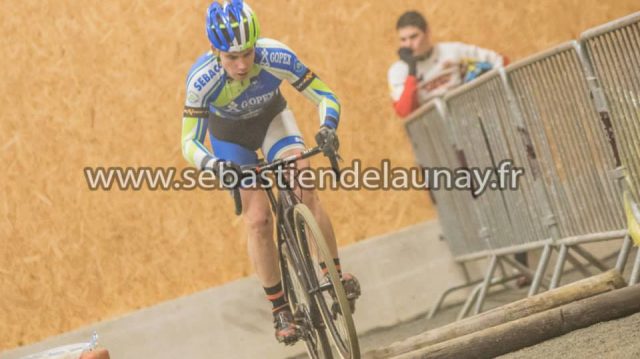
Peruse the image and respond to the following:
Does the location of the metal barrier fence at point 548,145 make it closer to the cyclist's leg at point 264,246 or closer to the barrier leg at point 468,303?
the barrier leg at point 468,303

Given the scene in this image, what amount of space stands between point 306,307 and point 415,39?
371 cm

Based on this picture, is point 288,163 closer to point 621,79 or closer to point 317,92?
point 317,92

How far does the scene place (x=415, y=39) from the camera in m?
9.59

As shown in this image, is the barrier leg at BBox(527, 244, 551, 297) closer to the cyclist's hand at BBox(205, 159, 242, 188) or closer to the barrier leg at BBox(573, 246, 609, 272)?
the barrier leg at BBox(573, 246, 609, 272)

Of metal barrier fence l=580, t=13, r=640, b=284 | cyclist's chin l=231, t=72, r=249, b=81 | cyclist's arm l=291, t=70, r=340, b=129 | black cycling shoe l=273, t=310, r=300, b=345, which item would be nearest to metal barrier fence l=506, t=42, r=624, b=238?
metal barrier fence l=580, t=13, r=640, b=284

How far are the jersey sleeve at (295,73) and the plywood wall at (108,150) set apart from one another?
2482mm

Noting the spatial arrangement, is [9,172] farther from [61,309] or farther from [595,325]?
[595,325]

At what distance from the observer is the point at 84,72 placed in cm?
927

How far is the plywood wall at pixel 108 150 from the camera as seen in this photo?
917cm

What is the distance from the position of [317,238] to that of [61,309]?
12.8 ft

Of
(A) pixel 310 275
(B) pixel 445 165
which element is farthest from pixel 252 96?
(B) pixel 445 165

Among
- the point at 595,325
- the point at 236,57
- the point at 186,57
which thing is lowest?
the point at 595,325

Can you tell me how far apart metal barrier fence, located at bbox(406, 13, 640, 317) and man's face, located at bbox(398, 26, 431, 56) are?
0.63 metres

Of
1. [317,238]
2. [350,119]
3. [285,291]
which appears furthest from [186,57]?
[317,238]
